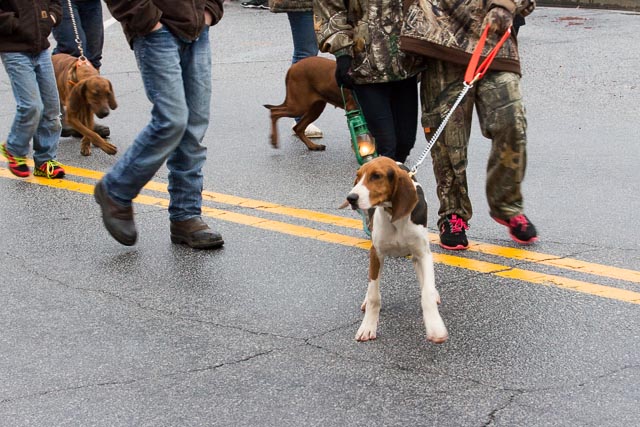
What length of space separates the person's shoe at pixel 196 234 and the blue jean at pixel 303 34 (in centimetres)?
315

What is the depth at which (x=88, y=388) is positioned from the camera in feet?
13.4

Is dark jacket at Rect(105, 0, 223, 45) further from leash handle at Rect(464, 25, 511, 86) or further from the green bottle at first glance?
leash handle at Rect(464, 25, 511, 86)

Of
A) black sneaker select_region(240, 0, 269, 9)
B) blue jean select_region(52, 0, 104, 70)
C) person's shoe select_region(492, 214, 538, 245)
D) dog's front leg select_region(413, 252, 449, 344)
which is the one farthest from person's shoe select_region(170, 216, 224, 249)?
black sneaker select_region(240, 0, 269, 9)

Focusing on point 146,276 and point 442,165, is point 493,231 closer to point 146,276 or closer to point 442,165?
point 442,165

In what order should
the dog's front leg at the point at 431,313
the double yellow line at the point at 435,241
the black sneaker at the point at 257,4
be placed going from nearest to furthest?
the dog's front leg at the point at 431,313
the double yellow line at the point at 435,241
the black sneaker at the point at 257,4

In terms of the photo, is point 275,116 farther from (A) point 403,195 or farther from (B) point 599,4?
(B) point 599,4

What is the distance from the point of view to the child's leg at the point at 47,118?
Result: 7586mm

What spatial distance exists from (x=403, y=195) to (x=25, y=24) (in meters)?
3.96

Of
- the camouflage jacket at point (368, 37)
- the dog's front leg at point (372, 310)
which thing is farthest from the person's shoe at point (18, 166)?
the dog's front leg at point (372, 310)

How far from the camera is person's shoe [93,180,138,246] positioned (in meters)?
5.71

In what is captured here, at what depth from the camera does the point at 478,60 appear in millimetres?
5266

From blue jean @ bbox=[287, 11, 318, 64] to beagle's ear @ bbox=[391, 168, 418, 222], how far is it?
4559 mm

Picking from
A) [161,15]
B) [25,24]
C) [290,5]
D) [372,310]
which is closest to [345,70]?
[161,15]

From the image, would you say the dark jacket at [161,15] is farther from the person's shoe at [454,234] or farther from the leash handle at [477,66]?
the person's shoe at [454,234]
